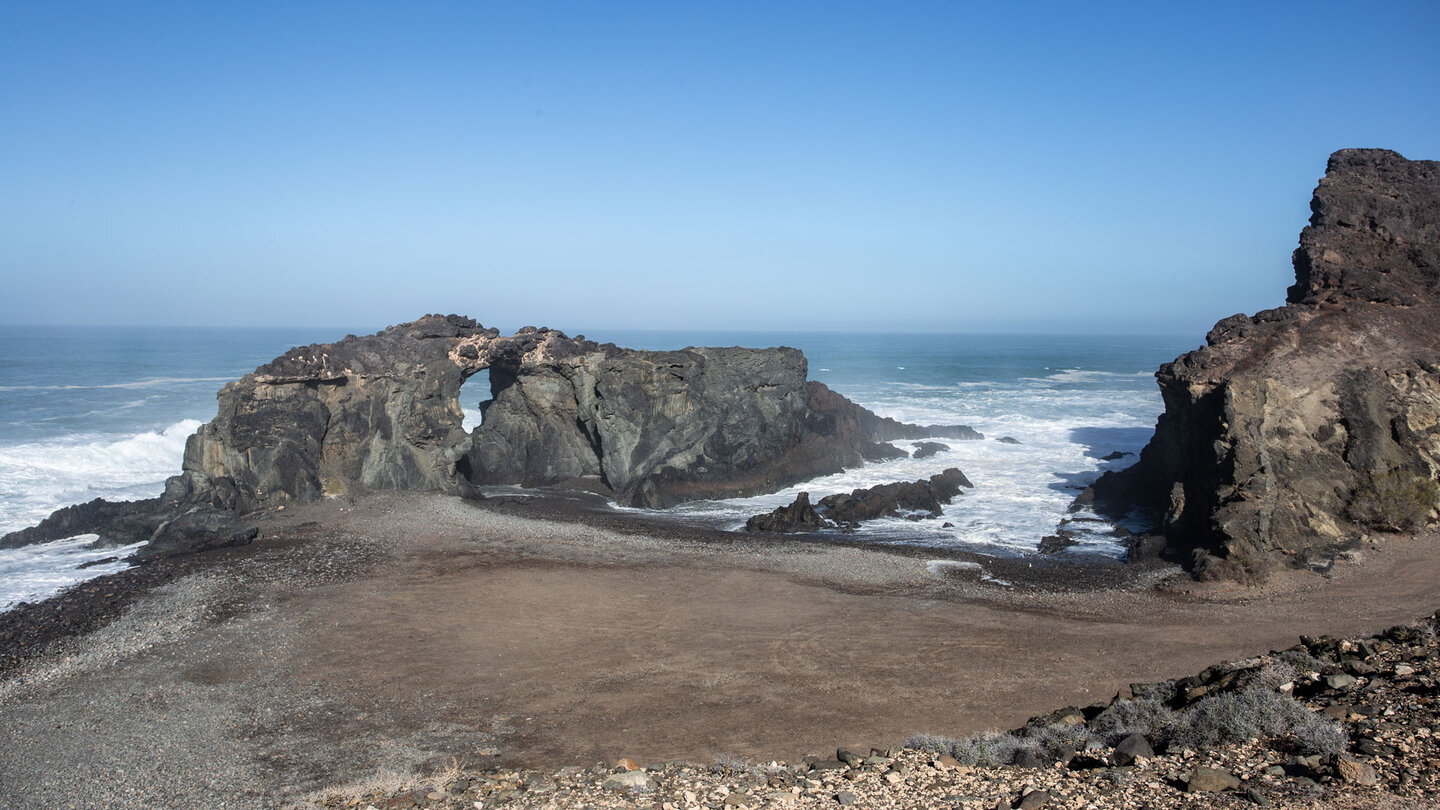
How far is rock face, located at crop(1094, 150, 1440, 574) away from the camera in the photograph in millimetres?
19391

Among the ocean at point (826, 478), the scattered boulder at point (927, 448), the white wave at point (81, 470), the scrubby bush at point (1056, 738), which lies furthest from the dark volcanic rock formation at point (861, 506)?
the white wave at point (81, 470)

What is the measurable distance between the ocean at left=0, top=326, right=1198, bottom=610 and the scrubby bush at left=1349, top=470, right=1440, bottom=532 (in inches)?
215

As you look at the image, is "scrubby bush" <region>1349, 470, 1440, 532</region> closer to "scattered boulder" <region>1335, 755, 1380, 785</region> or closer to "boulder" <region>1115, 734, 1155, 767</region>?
"boulder" <region>1115, 734, 1155, 767</region>

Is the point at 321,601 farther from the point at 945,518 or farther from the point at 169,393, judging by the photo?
the point at 169,393

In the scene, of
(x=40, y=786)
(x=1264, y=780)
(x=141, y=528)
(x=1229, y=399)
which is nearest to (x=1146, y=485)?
(x=1229, y=399)

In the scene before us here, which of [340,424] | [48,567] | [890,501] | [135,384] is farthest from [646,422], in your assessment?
[135,384]

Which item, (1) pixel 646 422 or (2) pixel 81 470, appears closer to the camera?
(1) pixel 646 422

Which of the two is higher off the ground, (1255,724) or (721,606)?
(1255,724)

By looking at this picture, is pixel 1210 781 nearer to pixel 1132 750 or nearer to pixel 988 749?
pixel 1132 750

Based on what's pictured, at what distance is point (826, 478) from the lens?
30.2 m

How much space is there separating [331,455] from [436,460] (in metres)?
2.97

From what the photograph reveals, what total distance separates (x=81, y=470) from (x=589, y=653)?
966 inches

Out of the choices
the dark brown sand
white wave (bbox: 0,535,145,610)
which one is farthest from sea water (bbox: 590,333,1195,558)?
white wave (bbox: 0,535,145,610)

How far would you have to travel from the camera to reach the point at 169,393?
50938mm
